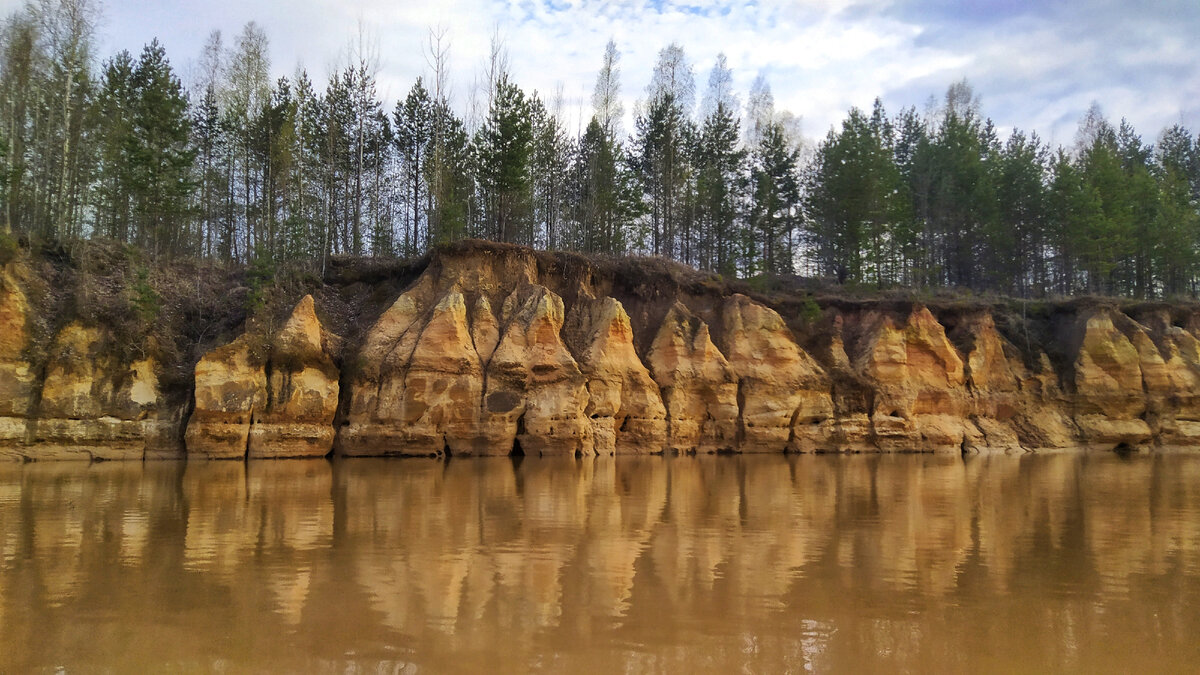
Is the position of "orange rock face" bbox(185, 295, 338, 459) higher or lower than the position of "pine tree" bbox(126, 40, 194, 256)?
lower

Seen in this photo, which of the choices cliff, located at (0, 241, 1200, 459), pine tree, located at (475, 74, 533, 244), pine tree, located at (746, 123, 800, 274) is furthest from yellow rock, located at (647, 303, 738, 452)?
pine tree, located at (746, 123, 800, 274)

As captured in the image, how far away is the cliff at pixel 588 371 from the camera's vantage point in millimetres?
20578

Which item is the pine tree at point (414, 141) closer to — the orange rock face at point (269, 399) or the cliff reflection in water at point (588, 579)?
the orange rock face at point (269, 399)

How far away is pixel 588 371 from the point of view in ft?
81.6

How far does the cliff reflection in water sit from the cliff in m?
7.67

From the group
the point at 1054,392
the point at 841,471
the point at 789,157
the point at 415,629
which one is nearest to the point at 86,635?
the point at 415,629

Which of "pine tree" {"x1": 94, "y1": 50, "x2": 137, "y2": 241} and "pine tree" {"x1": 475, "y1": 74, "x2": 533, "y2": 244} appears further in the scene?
"pine tree" {"x1": 475, "y1": 74, "x2": 533, "y2": 244}

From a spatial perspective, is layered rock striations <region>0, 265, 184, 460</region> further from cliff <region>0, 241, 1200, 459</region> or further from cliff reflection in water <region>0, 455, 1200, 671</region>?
cliff reflection in water <region>0, 455, 1200, 671</region>

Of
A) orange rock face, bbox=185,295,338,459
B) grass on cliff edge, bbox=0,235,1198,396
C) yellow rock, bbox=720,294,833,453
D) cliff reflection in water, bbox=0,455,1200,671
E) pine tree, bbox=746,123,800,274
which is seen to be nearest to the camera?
cliff reflection in water, bbox=0,455,1200,671

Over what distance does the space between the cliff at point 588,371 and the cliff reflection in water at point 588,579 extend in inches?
302

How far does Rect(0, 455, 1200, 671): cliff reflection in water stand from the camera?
193 inches

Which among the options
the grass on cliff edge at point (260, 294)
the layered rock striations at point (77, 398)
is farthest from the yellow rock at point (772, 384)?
the layered rock striations at point (77, 398)

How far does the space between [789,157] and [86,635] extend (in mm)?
40189

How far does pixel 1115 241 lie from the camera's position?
37875 millimetres
